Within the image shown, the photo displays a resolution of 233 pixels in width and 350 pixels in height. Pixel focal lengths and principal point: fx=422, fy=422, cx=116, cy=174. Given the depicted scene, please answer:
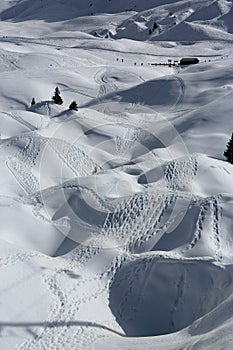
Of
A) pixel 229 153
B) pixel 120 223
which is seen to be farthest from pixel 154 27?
A: pixel 120 223

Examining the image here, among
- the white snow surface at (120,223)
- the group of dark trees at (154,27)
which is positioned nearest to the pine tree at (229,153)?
the white snow surface at (120,223)

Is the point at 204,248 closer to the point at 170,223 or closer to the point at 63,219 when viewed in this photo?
the point at 170,223

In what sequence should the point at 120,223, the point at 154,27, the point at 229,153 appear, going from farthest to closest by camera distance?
the point at 154,27 < the point at 229,153 < the point at 120,223

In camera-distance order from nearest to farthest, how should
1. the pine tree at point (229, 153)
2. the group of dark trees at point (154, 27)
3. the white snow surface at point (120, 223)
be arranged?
the white snow surface at point (120, 223) < the pine tree at point (229, 153) < the group of dark trees at point (154, 27)

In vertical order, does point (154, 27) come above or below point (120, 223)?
below

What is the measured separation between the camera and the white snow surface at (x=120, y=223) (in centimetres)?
1134

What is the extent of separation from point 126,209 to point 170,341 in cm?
661

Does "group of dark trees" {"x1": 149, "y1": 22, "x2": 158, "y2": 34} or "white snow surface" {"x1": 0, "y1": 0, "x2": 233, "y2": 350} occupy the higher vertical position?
"white snow surface" {"x1": 0, "y1": 0, "x2": 233, "y2": 350}

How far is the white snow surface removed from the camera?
11344 mm

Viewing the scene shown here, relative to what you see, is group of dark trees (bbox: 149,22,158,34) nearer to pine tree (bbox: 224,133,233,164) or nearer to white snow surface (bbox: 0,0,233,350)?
white snow surface (bbox: 0,0,233,350)

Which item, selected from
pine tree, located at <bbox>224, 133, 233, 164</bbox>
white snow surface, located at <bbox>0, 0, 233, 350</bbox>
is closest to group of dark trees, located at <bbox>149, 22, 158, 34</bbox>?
white snow surface, located at <bbox>0, 0, 233, 350</bbox>

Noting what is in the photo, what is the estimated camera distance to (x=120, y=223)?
15.8 m

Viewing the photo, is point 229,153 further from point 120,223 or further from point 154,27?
point 154,27

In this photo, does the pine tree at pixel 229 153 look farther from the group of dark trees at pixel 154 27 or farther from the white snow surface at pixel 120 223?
the group of dark trees at pixel 154 27
